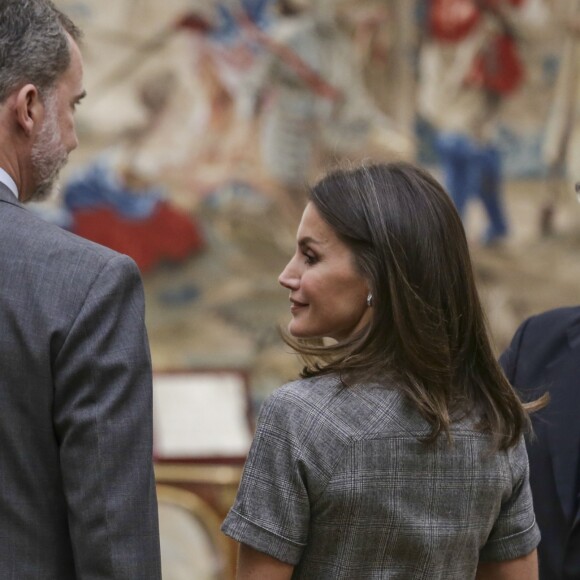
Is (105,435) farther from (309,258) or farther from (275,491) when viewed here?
(309,258)

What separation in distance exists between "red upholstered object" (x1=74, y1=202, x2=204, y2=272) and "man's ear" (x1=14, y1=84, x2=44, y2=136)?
615cm

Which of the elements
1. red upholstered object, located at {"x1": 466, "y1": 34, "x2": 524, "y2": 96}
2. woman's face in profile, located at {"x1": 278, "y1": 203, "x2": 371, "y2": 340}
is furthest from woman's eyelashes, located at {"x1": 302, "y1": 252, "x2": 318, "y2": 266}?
red upholstered object, located at {"x1": 466, "y1": 34, "x2": 524, "y2": 96}

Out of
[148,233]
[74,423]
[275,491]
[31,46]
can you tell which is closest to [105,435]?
[74,423]

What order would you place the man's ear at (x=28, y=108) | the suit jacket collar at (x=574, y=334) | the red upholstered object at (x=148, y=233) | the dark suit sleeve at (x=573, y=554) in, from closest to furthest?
the man's ear at (x=28, y=108) < the dark suit sleeve at (x=573, y=554) < the suit jacket collar at (x=574, y=334) < the red upholstered object at (x=148, y=233)

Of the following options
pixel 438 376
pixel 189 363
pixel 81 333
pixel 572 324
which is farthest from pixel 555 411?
pixel 189 363

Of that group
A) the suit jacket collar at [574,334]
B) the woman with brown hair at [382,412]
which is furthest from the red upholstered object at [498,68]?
the woman with brown hair at [382,412]

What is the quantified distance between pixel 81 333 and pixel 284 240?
654 cm

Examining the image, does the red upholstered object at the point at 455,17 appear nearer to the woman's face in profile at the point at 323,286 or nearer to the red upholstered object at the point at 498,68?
the red upholstered object at the point at 498,68

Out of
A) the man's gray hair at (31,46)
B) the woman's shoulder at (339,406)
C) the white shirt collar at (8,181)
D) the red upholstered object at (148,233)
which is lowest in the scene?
the red upholstered object at (148,233)

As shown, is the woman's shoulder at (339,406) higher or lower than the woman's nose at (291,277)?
lower

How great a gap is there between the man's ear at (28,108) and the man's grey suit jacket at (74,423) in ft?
0.94

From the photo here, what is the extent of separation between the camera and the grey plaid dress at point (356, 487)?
6.57ft

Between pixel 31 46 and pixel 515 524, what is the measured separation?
135cm

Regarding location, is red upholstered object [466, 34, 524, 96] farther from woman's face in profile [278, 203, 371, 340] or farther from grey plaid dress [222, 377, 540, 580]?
grey plaid dress [222, 377, 540, 580]
